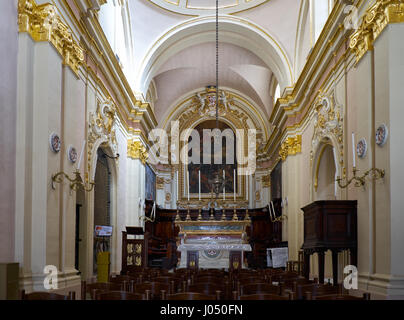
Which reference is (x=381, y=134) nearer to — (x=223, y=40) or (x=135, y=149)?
(x=135, y=149)

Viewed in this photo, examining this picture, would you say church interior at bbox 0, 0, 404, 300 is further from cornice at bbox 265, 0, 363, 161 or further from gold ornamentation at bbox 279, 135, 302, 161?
gold ornamentation at bbox 279, 135, 302, 161

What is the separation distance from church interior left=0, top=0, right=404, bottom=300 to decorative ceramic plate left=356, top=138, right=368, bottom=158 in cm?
5

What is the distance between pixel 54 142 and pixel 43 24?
193cm

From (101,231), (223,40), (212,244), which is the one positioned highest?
(223,40)

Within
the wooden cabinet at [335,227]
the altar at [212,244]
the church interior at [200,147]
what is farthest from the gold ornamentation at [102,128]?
the wooden cabinet at [335,227]

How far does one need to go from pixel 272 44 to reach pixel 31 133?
11.4m

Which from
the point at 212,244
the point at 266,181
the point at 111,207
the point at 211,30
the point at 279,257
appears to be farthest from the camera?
the point at 266,181

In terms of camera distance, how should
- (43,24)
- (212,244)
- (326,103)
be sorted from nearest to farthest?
(43,24)
(326,103)
(212,244)

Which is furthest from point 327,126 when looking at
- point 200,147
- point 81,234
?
point 200,147

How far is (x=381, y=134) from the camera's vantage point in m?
7.75

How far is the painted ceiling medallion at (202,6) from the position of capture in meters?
17.1

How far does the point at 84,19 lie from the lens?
10797 millimetres

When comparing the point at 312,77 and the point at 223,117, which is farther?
the point at 223,117

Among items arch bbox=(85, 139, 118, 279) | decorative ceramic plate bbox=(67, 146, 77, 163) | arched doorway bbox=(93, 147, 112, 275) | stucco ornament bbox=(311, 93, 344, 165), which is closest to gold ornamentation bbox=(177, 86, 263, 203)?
arch bbox=(85, 139, 118, 279)
